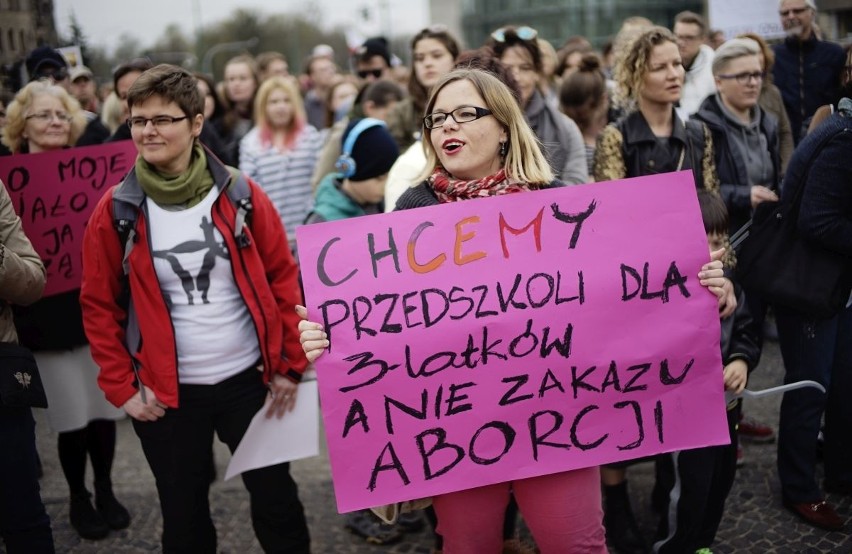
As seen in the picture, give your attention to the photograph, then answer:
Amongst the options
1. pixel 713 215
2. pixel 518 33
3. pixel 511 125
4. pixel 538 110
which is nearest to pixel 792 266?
pixel 713 215

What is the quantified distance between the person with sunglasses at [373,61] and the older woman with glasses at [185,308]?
3992 millimetres

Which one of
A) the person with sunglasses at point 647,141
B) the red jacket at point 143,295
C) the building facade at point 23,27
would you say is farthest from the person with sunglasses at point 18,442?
the building facade at point 23,27

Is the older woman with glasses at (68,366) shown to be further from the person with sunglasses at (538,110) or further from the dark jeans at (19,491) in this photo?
the person with sunglasses at (538,110)

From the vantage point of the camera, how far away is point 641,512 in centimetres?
382

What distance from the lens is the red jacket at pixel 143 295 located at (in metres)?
2.88

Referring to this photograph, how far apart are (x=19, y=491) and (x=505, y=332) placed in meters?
1.75

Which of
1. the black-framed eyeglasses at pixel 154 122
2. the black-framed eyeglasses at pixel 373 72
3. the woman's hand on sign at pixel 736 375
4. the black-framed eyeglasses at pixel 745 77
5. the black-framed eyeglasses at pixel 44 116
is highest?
the black-framed eyeglasses at pixel 373 72

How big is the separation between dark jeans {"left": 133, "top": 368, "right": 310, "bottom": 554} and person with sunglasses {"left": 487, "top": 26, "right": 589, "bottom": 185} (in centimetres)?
187

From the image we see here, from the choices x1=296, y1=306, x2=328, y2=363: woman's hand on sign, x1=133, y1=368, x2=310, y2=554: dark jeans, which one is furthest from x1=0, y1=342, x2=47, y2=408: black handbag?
x1=296, y1=306, x2=328, y2=363: woman's hand on sign

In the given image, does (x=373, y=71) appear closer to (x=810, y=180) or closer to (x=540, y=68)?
(x=540, y=68)

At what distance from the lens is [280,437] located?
123 inches

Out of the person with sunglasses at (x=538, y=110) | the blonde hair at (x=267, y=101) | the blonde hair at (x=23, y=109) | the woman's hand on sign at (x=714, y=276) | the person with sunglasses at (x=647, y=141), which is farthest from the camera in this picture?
the blonde hair at (x=267, y=101)

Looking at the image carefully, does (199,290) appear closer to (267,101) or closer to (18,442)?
(18,442)

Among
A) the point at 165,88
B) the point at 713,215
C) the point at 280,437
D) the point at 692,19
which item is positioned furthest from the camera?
the point at 692,19
